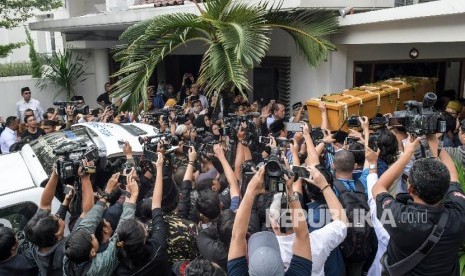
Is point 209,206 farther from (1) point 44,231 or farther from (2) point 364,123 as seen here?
(2) point 364,123

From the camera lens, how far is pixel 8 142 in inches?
297

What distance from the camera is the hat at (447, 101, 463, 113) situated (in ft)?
23.3

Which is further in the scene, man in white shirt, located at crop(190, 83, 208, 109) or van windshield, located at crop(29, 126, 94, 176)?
man in white shirt, located at crop(190, 83, 208, 109)

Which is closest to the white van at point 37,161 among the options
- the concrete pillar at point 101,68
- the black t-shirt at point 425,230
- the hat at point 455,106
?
the black t-shirt at point 425,230

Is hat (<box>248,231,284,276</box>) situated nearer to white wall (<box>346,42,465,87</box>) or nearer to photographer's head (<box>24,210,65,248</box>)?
photographer's head (<box>24,210,65,248</box>)

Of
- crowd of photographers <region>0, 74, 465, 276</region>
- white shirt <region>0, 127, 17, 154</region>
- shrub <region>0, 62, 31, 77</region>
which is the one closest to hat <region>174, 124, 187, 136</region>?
crowd of photographers <region>0, 74, 465, 276</region>

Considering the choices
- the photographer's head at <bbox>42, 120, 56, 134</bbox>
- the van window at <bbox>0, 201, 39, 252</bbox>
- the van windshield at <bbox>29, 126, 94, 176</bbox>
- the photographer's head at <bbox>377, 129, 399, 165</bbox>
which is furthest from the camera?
the photographer's head at <bbox>42, 120, 56, 134</bbox>

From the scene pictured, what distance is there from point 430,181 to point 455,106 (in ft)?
17.4

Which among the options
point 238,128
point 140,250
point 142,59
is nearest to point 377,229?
point 140,250

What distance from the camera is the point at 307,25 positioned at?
7.67 metres

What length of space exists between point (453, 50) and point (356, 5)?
2.31 meters

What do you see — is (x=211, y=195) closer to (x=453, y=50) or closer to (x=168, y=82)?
(x=453, y=50)

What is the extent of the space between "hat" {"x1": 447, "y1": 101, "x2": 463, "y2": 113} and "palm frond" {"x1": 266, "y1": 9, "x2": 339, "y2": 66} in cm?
198

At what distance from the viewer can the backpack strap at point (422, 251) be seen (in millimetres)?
2504
